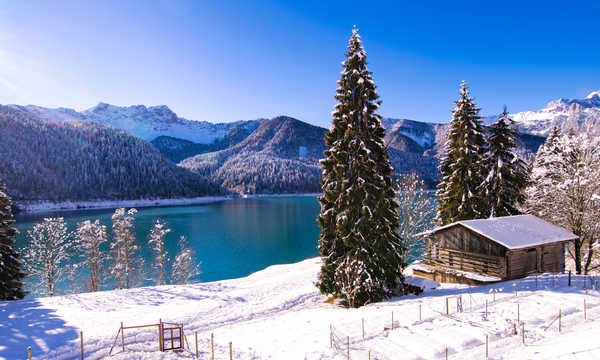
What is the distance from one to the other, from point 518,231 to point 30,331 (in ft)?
103

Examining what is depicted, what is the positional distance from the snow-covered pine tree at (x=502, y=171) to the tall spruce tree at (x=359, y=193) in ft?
38.8

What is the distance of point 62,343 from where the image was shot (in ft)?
46.2

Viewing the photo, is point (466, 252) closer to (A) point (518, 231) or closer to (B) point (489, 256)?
(B) point (489, 256)

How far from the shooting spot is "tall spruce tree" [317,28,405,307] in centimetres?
2047

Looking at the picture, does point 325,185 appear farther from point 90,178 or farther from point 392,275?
point 90,178

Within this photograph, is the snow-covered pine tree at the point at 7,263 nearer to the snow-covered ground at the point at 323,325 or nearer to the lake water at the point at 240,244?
the snow-covered ground at the point at 323,325

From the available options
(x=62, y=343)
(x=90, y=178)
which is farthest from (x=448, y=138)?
(x=90, y=178)

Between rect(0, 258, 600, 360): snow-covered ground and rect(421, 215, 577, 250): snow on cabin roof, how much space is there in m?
2.69

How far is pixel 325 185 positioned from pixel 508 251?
551 inches

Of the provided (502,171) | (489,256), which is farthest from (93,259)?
(502,171)

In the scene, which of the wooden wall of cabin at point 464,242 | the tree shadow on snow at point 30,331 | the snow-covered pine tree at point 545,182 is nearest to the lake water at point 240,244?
the tree shadow on snow at point 30,331

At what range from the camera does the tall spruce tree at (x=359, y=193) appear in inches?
806

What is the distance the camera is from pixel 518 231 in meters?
23.1

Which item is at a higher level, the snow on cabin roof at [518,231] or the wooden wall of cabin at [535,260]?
the snow on cabin roof at [518,231]
